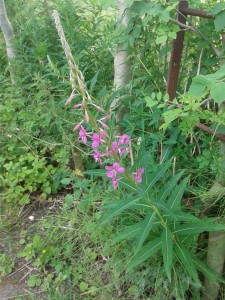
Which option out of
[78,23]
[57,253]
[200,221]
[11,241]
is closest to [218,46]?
[200,221]

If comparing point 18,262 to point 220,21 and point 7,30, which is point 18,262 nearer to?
point 7,30

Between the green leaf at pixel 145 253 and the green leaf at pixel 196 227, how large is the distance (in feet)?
0.36

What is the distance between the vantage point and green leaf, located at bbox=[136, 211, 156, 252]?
60.0 inches

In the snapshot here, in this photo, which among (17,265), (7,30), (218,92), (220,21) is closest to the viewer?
(218,92)

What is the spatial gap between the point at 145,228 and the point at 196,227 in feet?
0.91

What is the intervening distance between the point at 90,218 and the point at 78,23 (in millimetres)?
1567

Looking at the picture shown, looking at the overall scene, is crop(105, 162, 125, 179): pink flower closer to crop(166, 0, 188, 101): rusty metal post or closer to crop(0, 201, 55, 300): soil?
crop(166, 0, 188, 101): rusty metal post

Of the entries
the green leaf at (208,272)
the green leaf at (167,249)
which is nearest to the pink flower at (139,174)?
the green leaf at (167,249)

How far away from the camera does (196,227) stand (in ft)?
5.43

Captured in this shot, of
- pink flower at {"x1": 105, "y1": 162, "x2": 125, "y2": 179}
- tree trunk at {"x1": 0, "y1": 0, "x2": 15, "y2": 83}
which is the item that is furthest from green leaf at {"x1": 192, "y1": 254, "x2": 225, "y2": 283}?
tree trunk at {"x1": 0, "y1": 0, "x2": 15, "y2": 83}

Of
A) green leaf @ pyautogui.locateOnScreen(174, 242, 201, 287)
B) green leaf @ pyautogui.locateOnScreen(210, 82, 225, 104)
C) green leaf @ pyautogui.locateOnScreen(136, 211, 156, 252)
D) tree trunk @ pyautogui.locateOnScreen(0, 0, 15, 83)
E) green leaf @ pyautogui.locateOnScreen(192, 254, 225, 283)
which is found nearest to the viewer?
green leaf @ pyautogui.locateOnScreen(210, 82, 225, 104)

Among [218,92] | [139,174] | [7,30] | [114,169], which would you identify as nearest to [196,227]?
[139,174]

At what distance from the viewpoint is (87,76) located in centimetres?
277

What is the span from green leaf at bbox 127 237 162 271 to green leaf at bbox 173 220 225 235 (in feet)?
0.36
